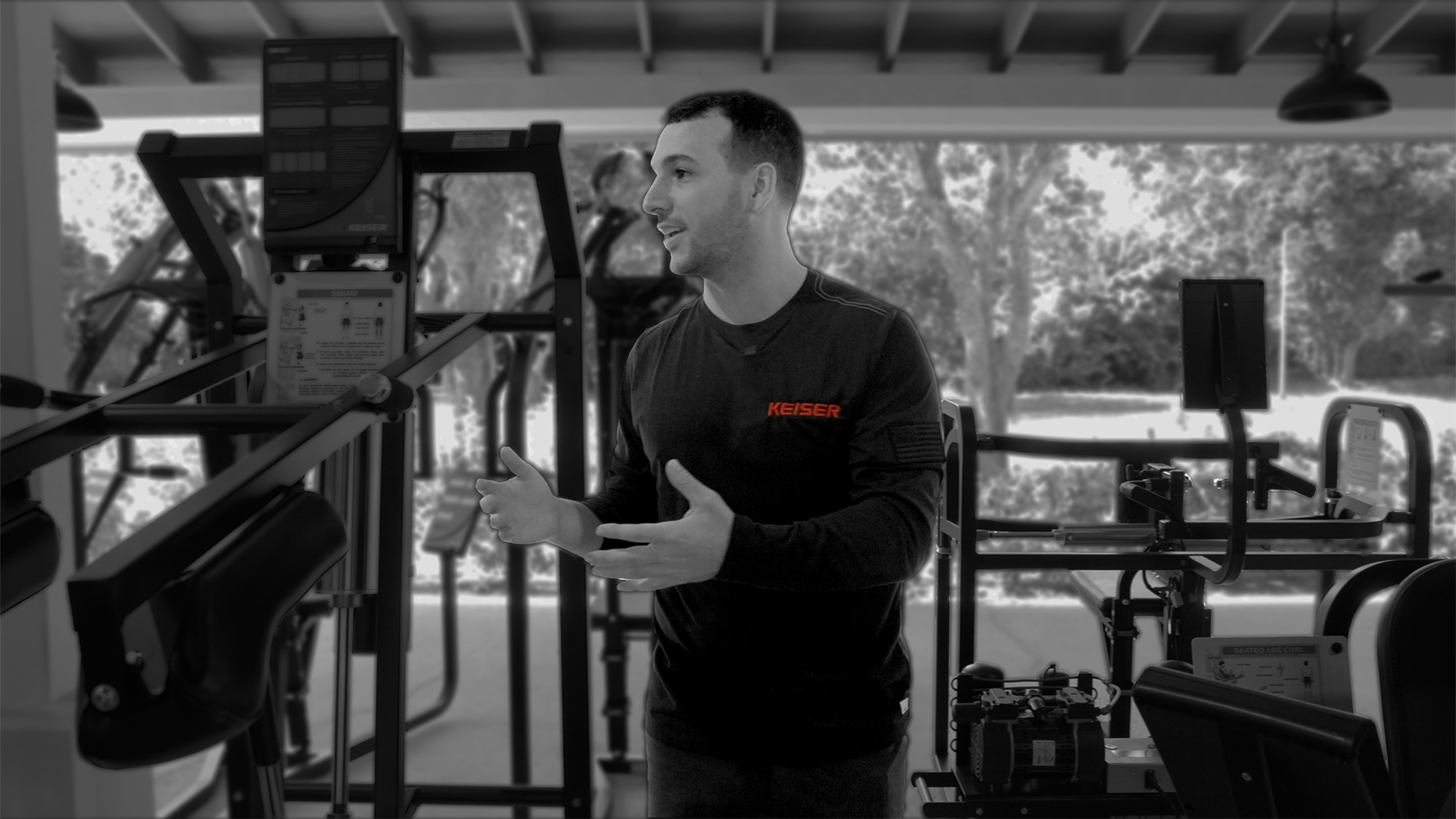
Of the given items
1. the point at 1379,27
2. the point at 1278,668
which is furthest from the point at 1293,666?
the point at 1379,27

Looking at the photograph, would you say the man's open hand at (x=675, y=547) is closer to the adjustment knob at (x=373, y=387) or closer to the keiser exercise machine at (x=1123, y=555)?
the adjustment knob at (x=373, y=387)

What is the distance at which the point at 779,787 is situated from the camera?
136cm

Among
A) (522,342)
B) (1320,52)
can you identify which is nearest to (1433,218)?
(1320,52)

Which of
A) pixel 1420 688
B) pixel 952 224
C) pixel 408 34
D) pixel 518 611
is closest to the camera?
pixel 1420 688

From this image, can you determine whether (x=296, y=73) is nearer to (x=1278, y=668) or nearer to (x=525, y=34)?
(x=1278, y=668)

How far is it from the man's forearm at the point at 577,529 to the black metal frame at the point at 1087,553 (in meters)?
0.86

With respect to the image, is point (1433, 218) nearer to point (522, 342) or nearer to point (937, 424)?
point (522, 342)

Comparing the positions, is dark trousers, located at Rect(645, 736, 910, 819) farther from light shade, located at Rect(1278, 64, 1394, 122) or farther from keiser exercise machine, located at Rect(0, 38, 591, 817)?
light shade, located at Rect(1278, 64, 1394, 122)

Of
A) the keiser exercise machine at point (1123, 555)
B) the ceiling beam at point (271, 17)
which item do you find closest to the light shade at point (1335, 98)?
the keiser exercise machine at point (1123, 555)

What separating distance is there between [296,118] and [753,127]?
643mm

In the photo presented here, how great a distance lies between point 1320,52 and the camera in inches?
199

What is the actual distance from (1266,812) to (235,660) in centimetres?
77

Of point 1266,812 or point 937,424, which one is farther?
point 937,424

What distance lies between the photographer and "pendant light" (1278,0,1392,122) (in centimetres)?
377
